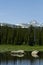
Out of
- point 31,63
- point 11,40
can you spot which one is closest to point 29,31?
point 11,40

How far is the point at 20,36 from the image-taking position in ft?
279

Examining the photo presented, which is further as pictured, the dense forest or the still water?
the dense forest

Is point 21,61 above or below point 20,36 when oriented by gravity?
below

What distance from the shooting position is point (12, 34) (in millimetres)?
84438

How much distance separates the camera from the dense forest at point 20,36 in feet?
272

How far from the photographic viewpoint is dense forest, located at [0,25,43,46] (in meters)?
82.9

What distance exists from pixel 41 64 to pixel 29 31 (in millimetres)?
49516

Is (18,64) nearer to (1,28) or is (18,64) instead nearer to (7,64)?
(7,64)

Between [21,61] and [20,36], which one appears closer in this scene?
[21,61]

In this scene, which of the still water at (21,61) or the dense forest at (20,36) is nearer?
the still water at (21,61)

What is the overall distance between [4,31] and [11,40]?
3737 millimetres

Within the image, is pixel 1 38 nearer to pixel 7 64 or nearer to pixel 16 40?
pixel 16 40

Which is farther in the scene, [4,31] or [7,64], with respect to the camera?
[4,31]

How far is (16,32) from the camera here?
279ft
